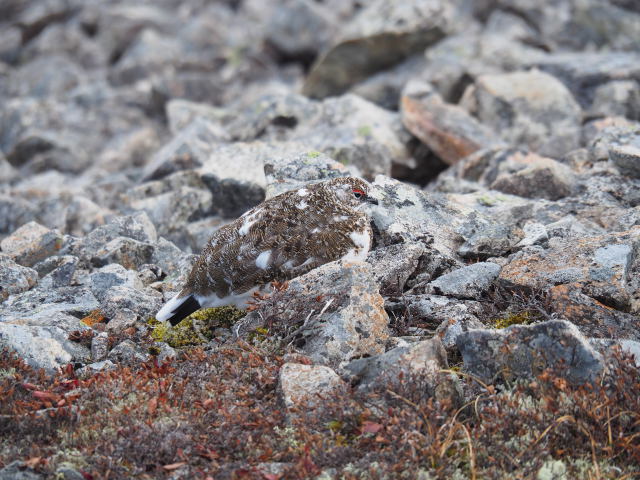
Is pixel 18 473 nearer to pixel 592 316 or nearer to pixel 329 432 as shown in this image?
pixel 329 432

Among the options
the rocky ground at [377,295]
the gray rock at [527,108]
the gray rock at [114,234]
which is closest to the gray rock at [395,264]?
the rocky ground at [377,295]

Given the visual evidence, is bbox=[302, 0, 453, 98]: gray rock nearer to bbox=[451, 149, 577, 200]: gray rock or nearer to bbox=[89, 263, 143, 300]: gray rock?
bbox=[451, 149, 577, 200]: gray rock

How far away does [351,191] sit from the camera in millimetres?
6000

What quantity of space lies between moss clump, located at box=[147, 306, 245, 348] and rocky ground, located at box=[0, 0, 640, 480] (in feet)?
0.08

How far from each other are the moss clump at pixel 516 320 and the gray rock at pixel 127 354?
2.36 m

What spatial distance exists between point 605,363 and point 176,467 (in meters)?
2.40

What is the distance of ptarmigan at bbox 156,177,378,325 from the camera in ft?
18.3

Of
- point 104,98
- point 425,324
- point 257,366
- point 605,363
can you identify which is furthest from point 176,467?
point 104,98

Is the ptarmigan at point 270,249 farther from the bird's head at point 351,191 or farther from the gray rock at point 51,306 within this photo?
the gray rock at point 51,306

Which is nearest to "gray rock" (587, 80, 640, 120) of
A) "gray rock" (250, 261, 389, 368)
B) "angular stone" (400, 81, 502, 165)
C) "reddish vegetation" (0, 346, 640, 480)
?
"angular stone" (400, 81, 502, 165)

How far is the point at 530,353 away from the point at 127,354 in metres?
2.58

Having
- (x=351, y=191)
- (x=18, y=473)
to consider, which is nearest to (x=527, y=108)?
(x=351, y=191)

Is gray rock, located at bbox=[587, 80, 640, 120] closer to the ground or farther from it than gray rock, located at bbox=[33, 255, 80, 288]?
closer to the ground

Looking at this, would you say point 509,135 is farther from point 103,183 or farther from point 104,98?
point 104,98
